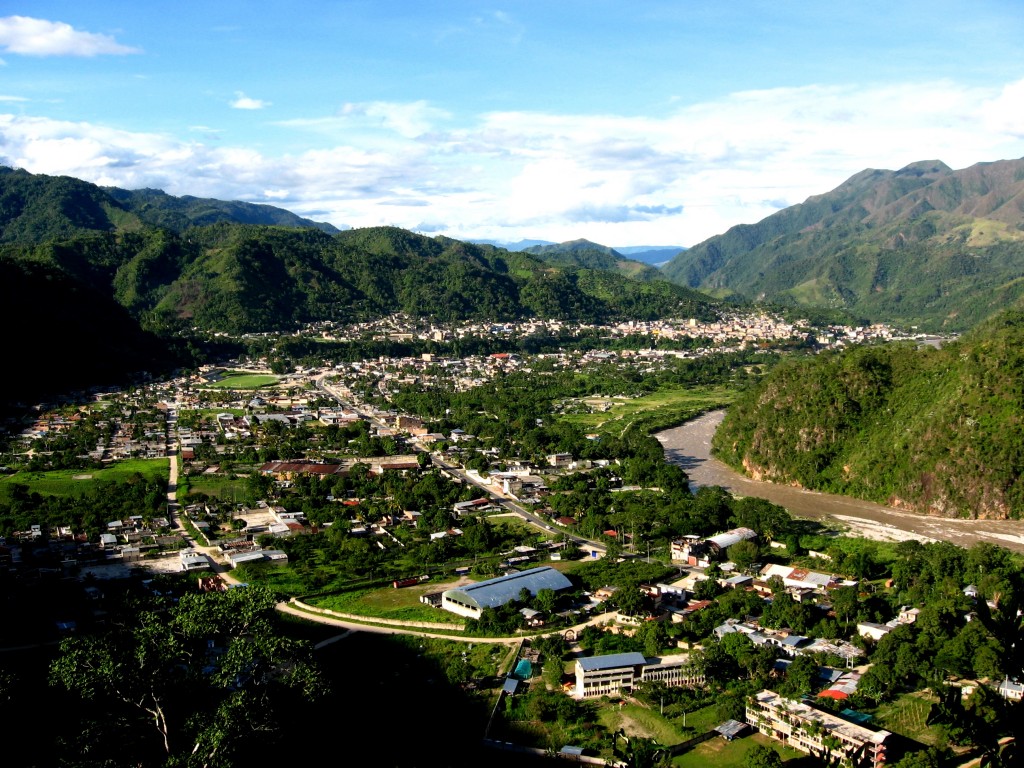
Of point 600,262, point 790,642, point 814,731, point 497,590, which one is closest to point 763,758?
point 814,731

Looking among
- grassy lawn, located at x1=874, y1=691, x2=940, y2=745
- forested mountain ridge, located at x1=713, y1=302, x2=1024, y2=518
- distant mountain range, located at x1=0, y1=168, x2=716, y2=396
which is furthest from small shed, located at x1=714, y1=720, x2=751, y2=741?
distant mountain range, located at x1=0, y1=168, x2=716, y2=396

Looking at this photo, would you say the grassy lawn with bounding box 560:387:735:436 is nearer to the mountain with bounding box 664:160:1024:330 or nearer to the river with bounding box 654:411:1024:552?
the river with bounding box 654:411:1024:552

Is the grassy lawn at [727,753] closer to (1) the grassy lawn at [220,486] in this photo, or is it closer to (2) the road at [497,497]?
(2) the road at [497,497]

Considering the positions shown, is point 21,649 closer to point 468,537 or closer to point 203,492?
point 468,537

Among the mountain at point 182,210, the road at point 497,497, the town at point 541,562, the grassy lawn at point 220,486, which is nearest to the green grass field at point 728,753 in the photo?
the town at point 541,562

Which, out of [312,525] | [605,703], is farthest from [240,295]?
[605,703]
